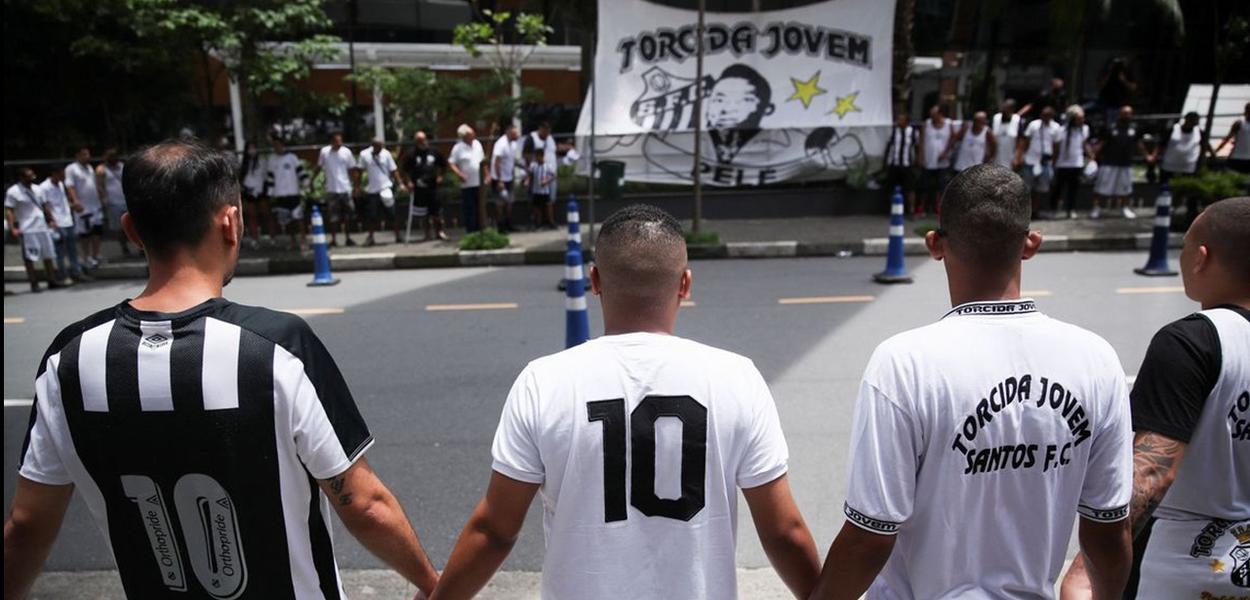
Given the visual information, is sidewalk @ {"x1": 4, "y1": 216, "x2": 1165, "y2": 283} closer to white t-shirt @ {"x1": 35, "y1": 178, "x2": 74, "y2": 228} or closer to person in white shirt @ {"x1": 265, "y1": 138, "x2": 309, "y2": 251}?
person in white shirt @ {"x1": 265, "y1": 138, "x2": 309, "y2": 251}

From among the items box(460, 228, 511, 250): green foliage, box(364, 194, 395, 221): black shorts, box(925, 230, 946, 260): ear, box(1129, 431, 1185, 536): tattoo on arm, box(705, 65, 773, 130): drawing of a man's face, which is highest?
box(705, 65, 773, 130): drawing of a man's face

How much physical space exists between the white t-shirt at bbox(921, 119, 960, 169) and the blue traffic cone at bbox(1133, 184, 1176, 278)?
4.66m

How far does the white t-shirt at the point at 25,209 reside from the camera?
12.8m

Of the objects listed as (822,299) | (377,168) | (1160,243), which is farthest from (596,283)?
(377,168)

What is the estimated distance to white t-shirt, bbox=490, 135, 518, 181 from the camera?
15.7m

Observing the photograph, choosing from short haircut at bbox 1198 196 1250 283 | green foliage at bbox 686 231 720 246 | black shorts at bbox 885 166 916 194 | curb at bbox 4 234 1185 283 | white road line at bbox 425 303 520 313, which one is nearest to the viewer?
short haircut at bbox 1198 196 1250 283

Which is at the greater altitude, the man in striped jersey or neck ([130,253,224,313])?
neck ([130,253,224,313])

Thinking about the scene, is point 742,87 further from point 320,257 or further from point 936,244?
point 936,244

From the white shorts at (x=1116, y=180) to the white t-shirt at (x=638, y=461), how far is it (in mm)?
16180

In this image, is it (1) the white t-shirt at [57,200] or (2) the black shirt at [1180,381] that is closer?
(2) the black shirt at [1180,381]

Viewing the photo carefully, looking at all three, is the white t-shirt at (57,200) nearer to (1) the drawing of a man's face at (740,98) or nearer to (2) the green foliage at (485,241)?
(2) the green foliage at (485,241)

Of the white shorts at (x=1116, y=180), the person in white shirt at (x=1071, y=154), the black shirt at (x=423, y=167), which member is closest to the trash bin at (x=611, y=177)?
the black shirt at (x=423, y=167)

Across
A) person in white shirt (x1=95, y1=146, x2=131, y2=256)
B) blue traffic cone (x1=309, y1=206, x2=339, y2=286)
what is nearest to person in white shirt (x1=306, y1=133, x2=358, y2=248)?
blue traffic cone (x1=309, y1=206, x2=339, y2=286)

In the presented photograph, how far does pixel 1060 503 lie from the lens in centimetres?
215
